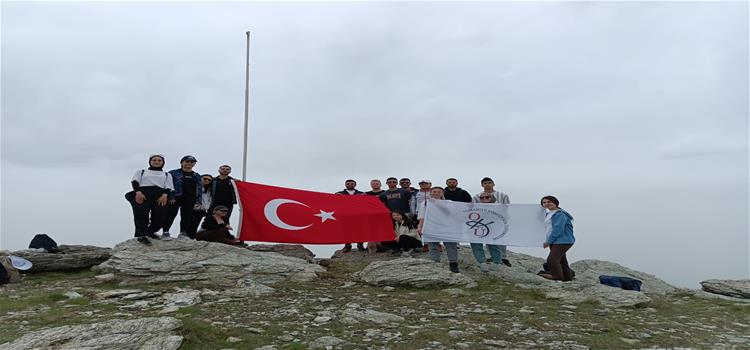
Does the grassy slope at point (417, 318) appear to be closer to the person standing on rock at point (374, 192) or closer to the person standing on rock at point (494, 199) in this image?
the person standing on rock at point (494, 199)

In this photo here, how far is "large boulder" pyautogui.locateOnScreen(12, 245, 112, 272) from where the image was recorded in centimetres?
1127

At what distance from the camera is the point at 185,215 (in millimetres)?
12156

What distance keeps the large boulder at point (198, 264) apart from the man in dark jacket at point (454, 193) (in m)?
4.22

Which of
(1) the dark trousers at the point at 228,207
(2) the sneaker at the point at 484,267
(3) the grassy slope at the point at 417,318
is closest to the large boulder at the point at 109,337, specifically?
(3) the grassy slope at the point at 417,318

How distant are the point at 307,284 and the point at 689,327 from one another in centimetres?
716

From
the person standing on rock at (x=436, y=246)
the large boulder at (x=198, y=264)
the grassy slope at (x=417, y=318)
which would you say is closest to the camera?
the grassy slope at (x=417, y=318)

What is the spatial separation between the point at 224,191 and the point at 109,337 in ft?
23.2

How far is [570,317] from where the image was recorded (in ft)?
25.4

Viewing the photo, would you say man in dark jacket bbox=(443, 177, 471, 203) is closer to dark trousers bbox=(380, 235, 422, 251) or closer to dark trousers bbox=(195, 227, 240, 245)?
dark trousers bbox=(380, 235, 422, 251)

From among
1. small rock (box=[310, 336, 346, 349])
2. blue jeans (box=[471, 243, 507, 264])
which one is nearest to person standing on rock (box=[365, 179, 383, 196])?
blue jeans (box=[471, 243, 507, 264])

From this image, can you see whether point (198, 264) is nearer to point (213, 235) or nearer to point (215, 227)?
point (213, 235)

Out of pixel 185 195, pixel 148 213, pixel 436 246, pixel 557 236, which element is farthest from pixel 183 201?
pixel 557 236

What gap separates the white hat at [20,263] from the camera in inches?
421

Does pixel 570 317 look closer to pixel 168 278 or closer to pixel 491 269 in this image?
pixel 491 269
